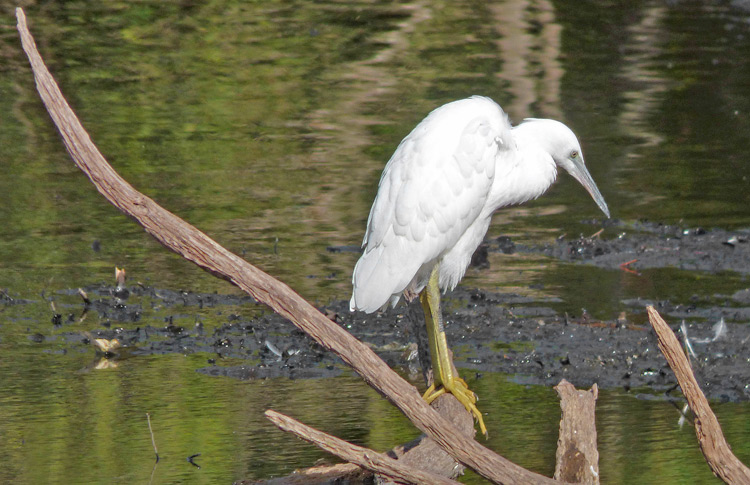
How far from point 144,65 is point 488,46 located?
426cm

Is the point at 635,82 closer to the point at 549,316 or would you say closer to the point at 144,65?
the point at 144,65

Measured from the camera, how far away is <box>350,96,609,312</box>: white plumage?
5191 mm

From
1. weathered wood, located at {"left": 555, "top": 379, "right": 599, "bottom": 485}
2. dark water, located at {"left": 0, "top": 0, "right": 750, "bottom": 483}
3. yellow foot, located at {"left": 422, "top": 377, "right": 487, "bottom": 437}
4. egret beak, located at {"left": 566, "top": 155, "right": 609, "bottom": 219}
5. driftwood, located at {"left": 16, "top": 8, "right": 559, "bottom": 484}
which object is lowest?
dark water, located at {"left": 0, "top": 0, "right": 750, "bottom": 483}

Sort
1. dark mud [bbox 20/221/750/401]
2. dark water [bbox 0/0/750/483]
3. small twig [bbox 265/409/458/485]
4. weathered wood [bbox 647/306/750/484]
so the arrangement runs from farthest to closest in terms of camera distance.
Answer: dark mud [bbox 20/221/750/401] < dark water [bbox 0/0/750/483] < small twig [bbox 265/409/458/485] < weathered wood [bbox 647/306/750/484]

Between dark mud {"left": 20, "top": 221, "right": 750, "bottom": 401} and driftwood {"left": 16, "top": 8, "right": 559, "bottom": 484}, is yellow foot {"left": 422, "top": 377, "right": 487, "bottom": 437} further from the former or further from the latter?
driftwood {"left": 16, "top": 8, "right": 559, "bottom": 484}

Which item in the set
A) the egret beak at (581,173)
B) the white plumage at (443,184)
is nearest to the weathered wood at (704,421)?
the white plumage at (443,184)

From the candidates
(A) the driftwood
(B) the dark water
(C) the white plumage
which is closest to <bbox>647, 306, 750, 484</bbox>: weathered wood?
(A) the driftwood

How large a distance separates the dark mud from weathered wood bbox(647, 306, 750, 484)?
6.17 feet

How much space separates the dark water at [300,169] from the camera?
220 inches

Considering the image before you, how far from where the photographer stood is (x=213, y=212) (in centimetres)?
882

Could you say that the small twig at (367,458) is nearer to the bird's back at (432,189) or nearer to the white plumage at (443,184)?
the white plumage at (443,184)

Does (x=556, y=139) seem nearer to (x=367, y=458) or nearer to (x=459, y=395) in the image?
(x=459, y=395)

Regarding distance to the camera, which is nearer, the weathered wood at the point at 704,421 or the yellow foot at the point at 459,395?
the weathered wood at the point at 704,421

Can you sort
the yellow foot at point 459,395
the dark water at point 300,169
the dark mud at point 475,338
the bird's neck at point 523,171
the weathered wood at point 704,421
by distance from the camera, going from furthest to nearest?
the dark mud at point 475,338
the dark water at point 300,169
the bird's neck at point 523,171
the yellow foot at point 459,395
the weathered wood at point 704,421
